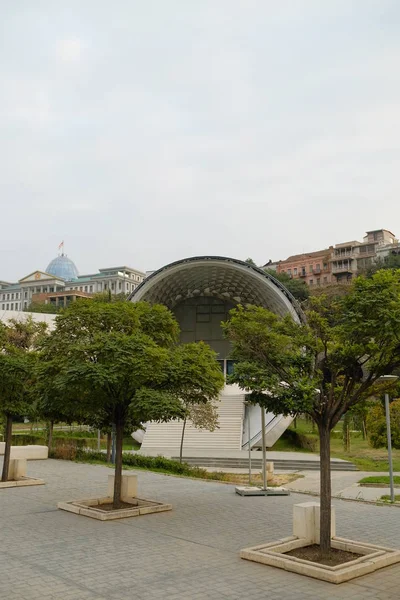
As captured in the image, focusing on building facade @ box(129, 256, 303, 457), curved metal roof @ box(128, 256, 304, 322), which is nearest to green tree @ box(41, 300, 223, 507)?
building facade @ box(129, 256, 303, 457)

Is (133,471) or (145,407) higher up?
(145,407)

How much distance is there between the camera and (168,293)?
48.4m

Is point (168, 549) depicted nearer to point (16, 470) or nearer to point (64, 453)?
point (16, 470)

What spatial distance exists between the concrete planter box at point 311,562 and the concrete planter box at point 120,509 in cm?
392

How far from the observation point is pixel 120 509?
39.5 ft

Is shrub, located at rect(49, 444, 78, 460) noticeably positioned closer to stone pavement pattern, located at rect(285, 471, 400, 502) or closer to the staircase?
the staircase

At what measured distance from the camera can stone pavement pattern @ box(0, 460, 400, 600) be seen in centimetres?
711

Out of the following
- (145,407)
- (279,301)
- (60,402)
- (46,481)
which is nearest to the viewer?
(145,407)

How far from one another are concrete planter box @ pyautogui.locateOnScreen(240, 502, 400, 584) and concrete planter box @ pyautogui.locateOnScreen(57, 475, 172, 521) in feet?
12.9

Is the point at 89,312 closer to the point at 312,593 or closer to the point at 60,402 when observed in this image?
the point at 60,402

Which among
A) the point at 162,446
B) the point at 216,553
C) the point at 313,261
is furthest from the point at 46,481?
the point at 313,261

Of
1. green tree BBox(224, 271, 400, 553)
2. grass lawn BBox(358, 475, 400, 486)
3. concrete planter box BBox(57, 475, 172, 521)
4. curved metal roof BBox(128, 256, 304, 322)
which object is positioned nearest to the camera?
green tree BBox(224, 271, 400, 553)

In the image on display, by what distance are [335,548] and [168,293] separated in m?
40.1

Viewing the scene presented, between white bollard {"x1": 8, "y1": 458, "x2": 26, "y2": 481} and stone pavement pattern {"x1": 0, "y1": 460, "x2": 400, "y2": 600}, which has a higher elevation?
white bollard {"x1": 8, "y1": 458, "x2": 26, "y2": 481}
